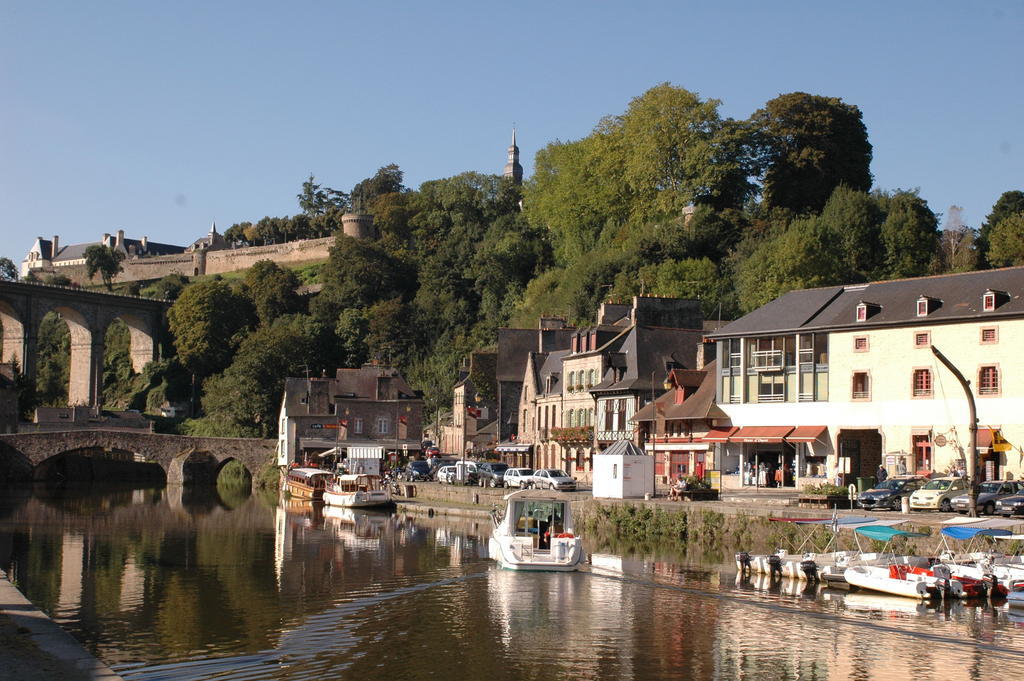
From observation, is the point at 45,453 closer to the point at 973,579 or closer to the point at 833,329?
the point at 833,329

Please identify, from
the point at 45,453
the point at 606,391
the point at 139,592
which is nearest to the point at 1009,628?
the point at 139,592

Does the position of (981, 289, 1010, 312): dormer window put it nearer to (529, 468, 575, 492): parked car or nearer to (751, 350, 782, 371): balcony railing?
(751, 350, 782, 371): balcony railing

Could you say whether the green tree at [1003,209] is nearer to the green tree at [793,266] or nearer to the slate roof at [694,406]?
the green tree at [793,266]

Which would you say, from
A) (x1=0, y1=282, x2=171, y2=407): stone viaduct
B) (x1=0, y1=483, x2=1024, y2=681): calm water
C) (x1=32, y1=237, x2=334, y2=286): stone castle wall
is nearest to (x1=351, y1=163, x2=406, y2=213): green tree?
(x1=32, y1=237, x2=334, y2=286): stone castle wall

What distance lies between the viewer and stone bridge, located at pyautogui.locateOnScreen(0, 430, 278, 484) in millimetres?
70812

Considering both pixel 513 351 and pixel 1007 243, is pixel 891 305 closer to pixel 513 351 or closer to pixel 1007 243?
pixel 1007 243

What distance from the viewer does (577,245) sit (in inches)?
3287

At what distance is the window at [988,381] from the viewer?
34.9 meters

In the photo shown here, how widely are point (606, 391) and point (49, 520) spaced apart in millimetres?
21660

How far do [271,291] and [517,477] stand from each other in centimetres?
6044

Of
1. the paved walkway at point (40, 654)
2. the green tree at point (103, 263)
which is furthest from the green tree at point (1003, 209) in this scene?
the green tree at point (103, 263)

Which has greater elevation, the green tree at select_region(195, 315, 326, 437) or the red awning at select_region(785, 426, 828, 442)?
the green tree at select_region(195, 315, 326, 437)

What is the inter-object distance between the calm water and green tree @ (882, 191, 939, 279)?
35675 millimetres

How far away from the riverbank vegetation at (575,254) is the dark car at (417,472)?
622 inches
